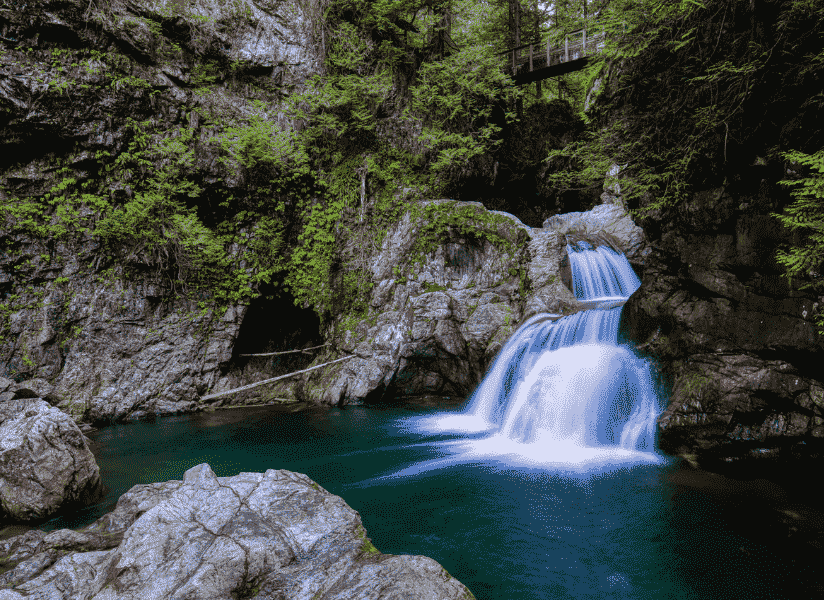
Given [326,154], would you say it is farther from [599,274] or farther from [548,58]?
[599,274]

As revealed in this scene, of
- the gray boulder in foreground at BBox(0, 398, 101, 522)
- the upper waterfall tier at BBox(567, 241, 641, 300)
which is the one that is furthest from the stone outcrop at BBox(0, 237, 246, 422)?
the upper waterfall tier at BBox(567, 241, 641, 300)

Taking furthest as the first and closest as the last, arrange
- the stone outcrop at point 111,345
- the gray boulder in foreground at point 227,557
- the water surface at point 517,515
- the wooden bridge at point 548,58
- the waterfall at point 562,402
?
the wooden bridge at point 548,58 < the stone outcrop at point 111,345 < the waterfall at point 562,402 < the water surface at point 517,515 < the gray boulder in foreground at point 227,557

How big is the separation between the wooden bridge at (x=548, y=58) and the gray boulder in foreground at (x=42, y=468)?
15.7 meters

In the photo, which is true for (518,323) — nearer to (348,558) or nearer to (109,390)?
(348,558)

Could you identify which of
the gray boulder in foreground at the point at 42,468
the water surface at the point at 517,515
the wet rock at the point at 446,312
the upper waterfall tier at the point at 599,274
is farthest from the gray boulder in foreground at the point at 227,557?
the upper waterfall tier at the point at 599,274

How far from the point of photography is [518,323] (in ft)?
33.1

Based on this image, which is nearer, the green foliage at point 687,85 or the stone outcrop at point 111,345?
the green foliage at point 687,85

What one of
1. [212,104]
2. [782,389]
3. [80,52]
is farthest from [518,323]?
[80,52]

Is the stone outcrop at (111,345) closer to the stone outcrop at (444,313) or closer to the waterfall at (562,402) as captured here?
the stone outcrop at (444,313)

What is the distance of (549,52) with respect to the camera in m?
13.9

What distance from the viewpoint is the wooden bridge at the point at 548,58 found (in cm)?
1358

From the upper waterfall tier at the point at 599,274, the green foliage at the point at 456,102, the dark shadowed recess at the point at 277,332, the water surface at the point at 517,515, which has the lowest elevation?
the water surface at the point at 517,515

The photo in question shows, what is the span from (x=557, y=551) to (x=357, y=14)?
48.9 ft

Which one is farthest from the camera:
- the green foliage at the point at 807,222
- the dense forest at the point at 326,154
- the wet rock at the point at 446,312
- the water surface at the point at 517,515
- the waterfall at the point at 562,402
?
the wet rock at the point at 446,312
